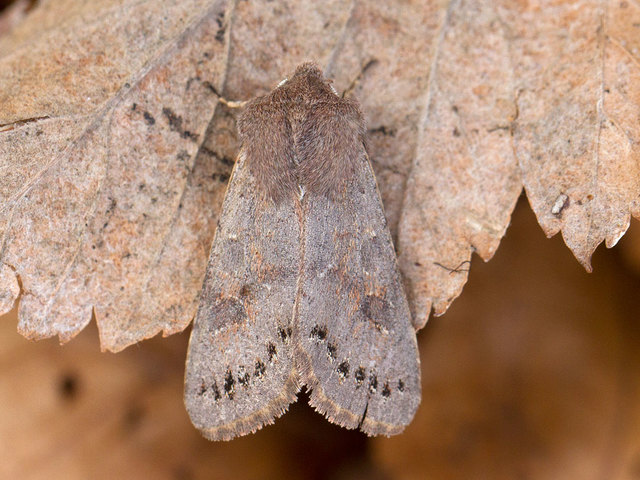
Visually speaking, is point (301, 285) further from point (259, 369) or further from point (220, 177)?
point (220, 177)

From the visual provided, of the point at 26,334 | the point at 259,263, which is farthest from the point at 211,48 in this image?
the point at 26,334

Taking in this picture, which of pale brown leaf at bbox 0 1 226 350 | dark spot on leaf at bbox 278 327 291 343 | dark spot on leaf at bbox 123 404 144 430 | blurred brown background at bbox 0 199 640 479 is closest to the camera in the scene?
pale brown leaf at bbox 0 1 226 350

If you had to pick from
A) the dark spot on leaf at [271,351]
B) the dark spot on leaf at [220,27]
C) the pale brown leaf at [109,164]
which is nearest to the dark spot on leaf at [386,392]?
the dark spot on leaf at [271,351]

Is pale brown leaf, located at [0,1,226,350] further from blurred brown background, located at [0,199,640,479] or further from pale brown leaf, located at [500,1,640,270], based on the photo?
pale brown leaf, located at [500,1,640,270]

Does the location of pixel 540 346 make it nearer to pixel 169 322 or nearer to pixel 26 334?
pixel 169 322

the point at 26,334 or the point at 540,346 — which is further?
the point at 540,346

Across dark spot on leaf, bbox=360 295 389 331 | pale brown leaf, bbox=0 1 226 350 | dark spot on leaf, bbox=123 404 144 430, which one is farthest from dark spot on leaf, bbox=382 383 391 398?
dark spot on leaf, bbox=123 404 144 430
